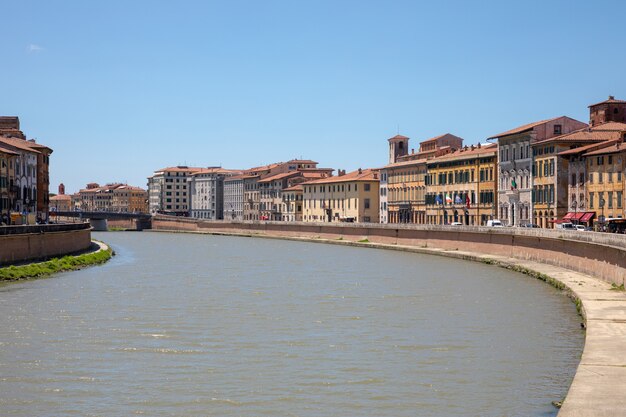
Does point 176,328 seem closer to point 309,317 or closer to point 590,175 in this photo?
point 309,317

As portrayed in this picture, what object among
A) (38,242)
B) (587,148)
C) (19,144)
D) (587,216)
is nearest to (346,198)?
(19,144)

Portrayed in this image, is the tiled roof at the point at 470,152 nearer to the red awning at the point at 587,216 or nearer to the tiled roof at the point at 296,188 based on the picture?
the red awning at the point at 587,216

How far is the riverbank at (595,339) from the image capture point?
19.9m

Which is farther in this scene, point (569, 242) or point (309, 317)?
point (569, 242)

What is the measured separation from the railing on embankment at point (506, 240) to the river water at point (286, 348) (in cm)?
316

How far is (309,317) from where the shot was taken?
3866 centimetres

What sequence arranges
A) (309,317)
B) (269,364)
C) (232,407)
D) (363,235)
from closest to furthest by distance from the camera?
(232,407), (269,364), (309,317), (363,235)

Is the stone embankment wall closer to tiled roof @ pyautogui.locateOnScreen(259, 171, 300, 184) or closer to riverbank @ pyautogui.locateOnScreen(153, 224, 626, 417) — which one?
riverbank @ pyautogui.locateOnScreen(153, 224, 626, 417)

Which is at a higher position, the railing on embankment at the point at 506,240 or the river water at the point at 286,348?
the railing on embankment at the point at 506,240

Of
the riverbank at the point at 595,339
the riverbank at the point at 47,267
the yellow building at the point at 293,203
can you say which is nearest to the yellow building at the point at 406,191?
the yellow building at the point at 293,203

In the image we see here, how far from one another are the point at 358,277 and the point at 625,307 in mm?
25611

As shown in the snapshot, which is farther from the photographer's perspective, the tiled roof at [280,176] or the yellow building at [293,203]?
the tiled roof at [280,176]

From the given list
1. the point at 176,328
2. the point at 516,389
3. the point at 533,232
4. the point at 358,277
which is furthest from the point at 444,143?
the point at 516,389

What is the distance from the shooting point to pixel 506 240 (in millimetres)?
75875
